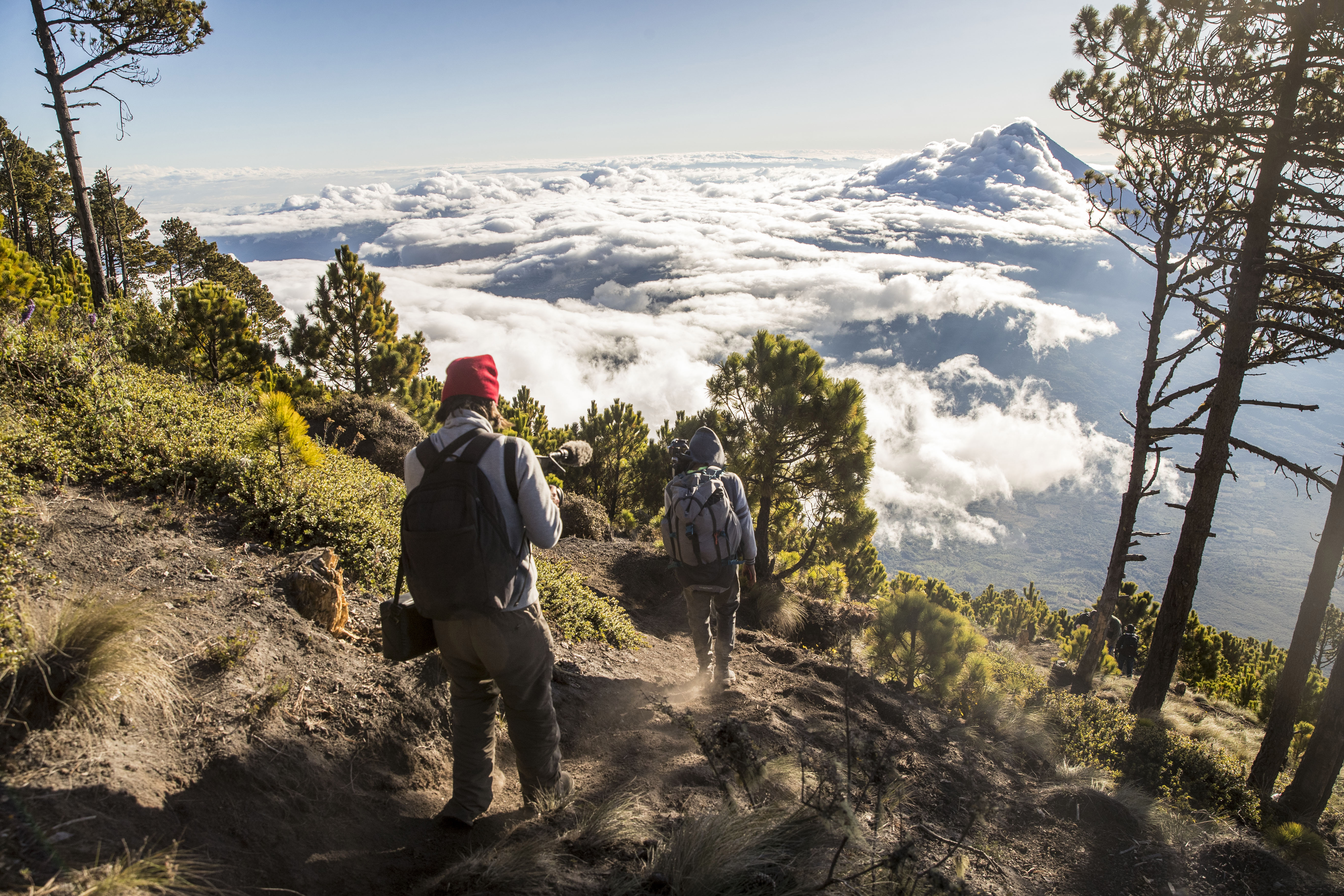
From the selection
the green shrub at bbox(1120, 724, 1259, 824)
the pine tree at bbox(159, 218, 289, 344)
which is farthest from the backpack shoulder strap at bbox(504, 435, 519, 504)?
→ the pine tree at bbox(159, 218, 289, 344)

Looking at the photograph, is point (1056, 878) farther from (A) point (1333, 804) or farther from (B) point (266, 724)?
(A) point (1333, 804)

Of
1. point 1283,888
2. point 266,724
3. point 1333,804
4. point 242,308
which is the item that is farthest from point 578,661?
point 242,308

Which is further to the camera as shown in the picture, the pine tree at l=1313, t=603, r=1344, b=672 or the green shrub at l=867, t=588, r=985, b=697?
the pine tree at l=1313, t=603, r=1344, b=672

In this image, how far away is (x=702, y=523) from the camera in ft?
17.4

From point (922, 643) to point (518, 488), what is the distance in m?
7.06

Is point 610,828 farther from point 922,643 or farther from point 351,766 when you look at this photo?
point 922,643

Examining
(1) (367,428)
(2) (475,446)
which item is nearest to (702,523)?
(2) (475,446)

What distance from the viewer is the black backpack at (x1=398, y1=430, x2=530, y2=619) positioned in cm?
282

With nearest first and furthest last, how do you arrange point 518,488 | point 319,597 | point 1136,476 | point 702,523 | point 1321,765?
point 518,488, point 319,597, point 702,523, point 1321,765, point 1136,476

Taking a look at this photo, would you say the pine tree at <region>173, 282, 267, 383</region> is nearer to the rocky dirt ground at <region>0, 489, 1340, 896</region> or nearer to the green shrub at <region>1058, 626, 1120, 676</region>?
the rocky dirt ground at <region>0, 489, 1340, 896</region>

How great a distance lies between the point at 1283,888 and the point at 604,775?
4.97 metres

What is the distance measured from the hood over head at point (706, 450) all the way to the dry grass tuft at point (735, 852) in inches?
116

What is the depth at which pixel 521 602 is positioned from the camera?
10.1ft

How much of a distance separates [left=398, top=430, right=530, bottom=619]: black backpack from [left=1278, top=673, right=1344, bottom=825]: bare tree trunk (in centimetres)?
951
